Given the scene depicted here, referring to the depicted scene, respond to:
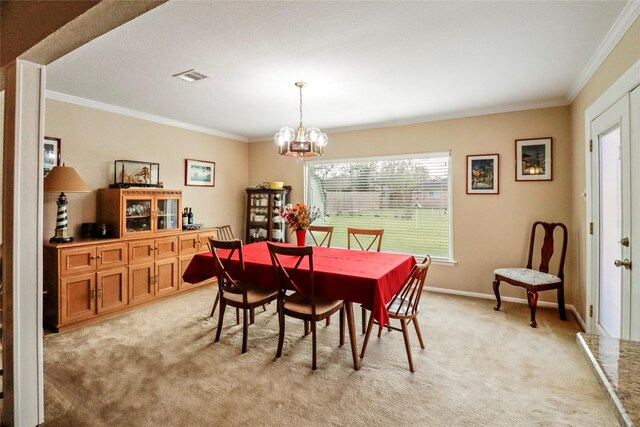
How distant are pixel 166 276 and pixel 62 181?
1.61 m

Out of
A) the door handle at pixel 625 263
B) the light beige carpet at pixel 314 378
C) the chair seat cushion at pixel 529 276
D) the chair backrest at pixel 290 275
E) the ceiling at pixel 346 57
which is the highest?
the ceiling at pixel 346 57

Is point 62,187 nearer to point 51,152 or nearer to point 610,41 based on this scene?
point 51,152

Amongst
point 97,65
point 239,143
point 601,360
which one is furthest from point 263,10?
point 239,143

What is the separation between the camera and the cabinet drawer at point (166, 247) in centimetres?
411

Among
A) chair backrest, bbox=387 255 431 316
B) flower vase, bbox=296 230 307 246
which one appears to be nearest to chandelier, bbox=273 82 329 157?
flower vase, bbox=296 230 307 246

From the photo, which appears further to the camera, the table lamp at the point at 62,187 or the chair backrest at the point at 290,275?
the table lamp at the point at 62,187

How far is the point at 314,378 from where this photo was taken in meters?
2.38

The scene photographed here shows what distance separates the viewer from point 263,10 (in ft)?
6.56

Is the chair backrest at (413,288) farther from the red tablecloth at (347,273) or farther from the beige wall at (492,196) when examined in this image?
the beige wall at (492,196)

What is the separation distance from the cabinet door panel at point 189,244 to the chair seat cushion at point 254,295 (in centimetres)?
174

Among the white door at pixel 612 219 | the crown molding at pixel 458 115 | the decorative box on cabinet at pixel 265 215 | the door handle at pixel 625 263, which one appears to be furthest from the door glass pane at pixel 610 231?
the decorative box on cabinet at pixel 265 215

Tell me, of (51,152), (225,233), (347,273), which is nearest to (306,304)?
(347,273)

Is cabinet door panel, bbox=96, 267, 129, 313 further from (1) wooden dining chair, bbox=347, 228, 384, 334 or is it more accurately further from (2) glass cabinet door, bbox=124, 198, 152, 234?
(1) wooden dining chair, bbox=347, 228, 384, 334

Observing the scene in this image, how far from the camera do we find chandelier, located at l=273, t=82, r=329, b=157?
3.02 metres
